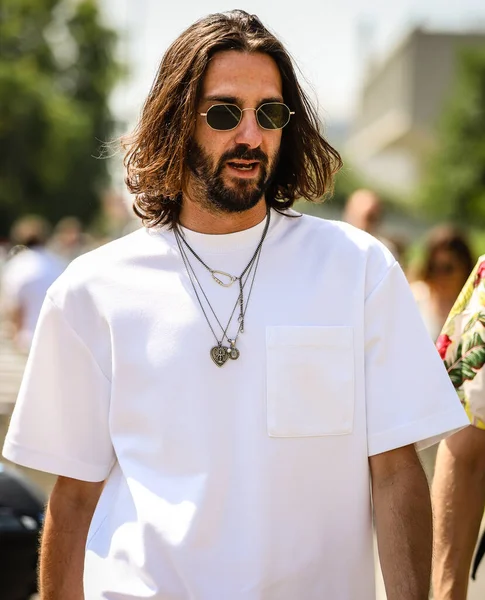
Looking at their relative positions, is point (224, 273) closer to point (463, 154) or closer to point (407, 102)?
point (463, 154)

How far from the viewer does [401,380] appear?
2660 mm

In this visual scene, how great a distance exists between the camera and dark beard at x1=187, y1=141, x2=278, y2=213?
277cm

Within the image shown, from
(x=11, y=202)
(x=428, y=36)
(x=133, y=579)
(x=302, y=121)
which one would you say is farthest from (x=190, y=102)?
(x=428, y=36)

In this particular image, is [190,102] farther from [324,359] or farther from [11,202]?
[11,202]

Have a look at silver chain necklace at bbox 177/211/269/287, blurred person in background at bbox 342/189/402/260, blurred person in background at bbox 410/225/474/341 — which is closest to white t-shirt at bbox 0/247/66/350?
blurred person in background at bbox 342/189/402/260

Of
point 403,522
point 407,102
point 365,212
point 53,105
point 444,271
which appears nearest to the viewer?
point 403,522

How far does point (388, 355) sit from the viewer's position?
268 centimetres

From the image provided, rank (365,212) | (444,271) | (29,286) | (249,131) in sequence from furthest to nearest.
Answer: (29,286) < (444,271) < (365,212) < (249,131)

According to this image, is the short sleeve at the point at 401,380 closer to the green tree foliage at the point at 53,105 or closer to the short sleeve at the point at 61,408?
the short sleeve at the point at 61,408

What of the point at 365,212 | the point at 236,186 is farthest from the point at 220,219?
the point at 365,212

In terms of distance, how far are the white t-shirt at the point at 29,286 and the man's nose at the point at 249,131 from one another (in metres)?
8.91

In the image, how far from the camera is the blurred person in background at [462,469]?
3.25 metres

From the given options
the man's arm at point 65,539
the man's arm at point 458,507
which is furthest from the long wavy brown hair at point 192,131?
the man's arm at point 458,507

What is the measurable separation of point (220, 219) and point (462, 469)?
3.33ft
